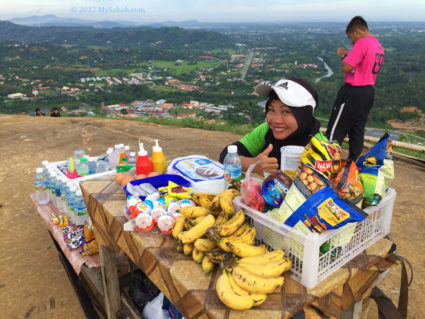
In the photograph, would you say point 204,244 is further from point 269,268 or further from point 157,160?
point 157,160

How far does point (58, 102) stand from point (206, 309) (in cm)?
3277

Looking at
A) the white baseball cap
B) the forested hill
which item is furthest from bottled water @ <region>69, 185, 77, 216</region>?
the forested hill

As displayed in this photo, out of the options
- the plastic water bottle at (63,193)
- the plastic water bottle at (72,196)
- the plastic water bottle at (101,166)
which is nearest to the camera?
the plastic water bottle at (72,196)

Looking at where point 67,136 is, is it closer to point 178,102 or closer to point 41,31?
point 178,102

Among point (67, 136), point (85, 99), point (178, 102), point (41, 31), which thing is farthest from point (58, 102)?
point (41, 31)

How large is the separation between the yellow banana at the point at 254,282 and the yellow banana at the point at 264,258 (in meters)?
0.05

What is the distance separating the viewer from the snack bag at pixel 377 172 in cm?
132

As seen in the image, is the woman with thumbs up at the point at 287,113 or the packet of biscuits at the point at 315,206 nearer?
the packet of biscuits at the point at 315,206

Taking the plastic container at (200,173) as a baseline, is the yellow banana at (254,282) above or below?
below

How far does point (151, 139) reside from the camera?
23.6 feet

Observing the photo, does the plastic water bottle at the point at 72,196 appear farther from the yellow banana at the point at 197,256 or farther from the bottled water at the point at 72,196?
the yellow banana at the point at 197,256

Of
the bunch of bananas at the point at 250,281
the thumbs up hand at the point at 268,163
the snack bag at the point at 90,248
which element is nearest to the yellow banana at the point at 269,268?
the bunch of bananas at the point at 250,281

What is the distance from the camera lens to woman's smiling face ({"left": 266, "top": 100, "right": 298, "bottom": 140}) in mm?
1917

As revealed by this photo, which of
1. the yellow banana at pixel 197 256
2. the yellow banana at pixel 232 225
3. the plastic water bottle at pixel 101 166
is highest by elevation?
the yellow banana at pixel 232 225
